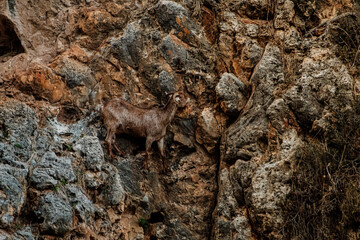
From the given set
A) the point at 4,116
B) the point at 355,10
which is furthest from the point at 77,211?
the point at 355,10

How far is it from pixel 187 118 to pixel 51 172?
3.17 metres

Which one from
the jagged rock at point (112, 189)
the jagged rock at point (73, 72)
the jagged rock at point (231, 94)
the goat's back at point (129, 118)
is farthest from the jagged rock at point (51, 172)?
the jagged rock at point (231, 94)

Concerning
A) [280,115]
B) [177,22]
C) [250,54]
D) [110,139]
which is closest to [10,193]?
[110,139]

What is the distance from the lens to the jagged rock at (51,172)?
7.39 meters

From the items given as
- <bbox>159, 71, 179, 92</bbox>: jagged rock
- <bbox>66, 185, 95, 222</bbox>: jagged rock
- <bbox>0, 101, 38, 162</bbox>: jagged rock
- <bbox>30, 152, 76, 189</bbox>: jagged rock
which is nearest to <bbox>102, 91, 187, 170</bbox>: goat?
<bbox>159, 71, 179, 92</bbox>: jagged rock

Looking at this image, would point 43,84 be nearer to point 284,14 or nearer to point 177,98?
point 177,98

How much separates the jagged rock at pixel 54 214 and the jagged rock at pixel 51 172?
266mm

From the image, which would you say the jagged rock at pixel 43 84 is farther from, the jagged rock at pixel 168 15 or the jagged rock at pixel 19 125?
the jagged rock at pixel 168 15

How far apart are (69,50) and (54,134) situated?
2.23 metres

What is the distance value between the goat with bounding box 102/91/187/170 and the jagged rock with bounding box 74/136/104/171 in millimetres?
300

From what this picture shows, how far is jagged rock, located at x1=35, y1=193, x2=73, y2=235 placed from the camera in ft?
23.1

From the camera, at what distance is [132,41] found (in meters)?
9.87

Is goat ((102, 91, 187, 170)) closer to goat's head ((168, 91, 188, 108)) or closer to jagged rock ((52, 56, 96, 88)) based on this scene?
goat's head ((168, 91, 188, 108))

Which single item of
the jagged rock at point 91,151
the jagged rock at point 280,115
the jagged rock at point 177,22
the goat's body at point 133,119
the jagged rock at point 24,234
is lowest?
the jagged rock at point 24,234
